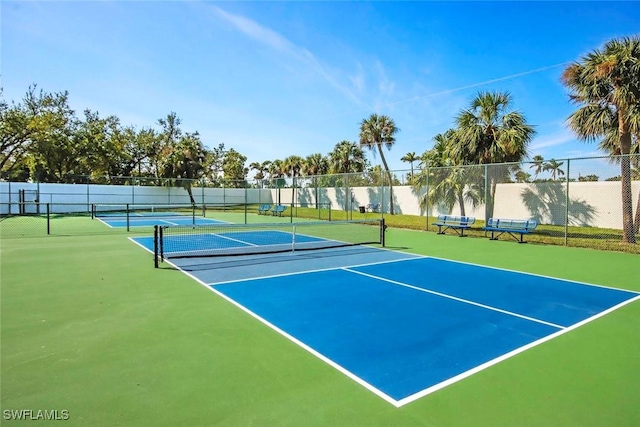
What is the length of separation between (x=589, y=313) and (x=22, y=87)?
44.2 metres

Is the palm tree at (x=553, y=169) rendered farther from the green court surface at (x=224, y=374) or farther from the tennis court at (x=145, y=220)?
the tennis court at (x=145, y=220)

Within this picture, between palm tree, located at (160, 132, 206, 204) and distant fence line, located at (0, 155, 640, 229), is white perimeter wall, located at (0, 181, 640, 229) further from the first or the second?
palm tree, located at (160, 132, 206, 204)

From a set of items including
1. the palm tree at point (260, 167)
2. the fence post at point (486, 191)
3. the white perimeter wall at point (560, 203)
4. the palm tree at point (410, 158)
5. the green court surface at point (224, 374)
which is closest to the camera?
the green court surface at point (224, 374)

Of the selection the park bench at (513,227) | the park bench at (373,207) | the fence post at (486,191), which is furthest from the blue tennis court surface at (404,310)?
the park bench at (373,207)

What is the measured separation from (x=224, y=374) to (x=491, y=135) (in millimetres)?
16705

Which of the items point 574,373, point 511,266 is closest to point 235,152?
point 511,266

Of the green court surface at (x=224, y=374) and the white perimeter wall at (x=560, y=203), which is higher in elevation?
the white perimeter wall at (x=560, y=203)

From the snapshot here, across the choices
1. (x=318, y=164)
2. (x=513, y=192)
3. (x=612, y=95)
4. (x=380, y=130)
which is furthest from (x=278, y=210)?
(x=612, y=95)

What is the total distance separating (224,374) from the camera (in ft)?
11.3

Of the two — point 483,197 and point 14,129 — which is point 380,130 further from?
point 14,129

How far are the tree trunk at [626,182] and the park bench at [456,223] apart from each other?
15.6ft

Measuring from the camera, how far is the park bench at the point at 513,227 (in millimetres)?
12904

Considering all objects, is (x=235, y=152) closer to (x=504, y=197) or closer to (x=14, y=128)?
(x=14, y=128)

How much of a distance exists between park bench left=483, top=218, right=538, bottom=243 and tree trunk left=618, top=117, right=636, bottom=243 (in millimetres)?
2548
